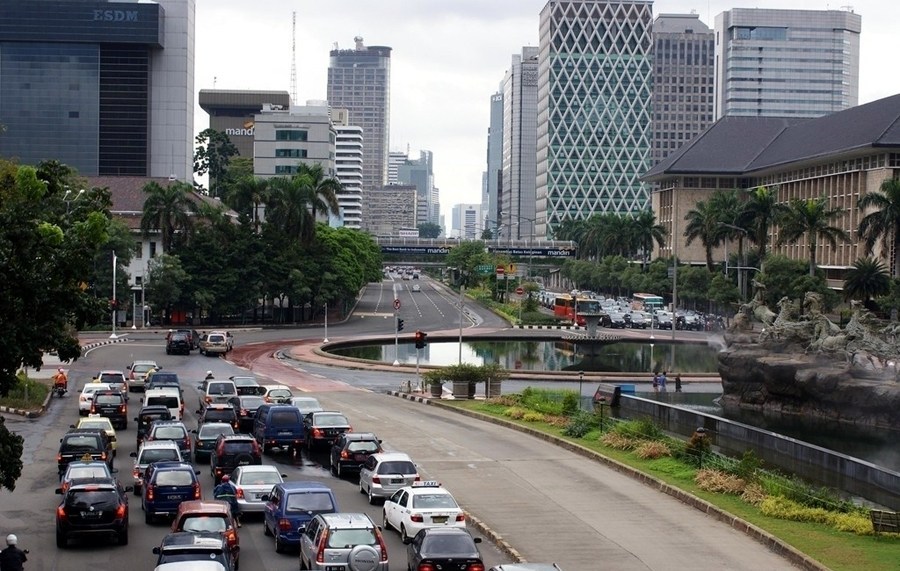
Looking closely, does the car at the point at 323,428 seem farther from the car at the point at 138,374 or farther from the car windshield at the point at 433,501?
the car at the point at 138,374

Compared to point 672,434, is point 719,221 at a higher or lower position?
higher

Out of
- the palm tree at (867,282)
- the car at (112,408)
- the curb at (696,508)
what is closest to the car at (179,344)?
the car at (112,408)

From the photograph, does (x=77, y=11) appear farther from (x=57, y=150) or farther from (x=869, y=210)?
(x=869, y=210)

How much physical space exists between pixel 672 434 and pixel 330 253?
76549 millimetres

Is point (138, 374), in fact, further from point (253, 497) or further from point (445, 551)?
point (445, 551)

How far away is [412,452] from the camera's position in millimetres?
41344

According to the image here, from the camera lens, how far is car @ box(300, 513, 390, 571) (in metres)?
22.3

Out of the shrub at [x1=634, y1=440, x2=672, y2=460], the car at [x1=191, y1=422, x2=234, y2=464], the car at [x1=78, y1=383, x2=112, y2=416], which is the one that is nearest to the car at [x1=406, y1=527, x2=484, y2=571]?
the shrub at [x1=634, y1=440, x2=672, y2=460]

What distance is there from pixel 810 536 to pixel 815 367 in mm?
29380

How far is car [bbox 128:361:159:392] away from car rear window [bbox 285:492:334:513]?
3630 centimetres

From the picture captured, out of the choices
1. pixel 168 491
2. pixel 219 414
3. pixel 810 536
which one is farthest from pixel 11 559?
pixel 219 414

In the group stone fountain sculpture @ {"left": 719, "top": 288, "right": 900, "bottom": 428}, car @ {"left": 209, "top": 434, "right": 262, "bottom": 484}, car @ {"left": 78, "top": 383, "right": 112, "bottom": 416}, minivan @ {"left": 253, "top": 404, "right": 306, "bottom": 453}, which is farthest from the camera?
stone fountain sculpture @ {"left": 719, "top": 288, "right": 900, "bottom": 428}

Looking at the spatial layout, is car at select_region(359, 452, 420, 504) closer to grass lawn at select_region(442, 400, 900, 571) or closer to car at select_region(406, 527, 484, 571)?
grass lawn at select_region(442, 400, 900, 571)

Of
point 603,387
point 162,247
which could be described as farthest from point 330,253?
point 603,387
